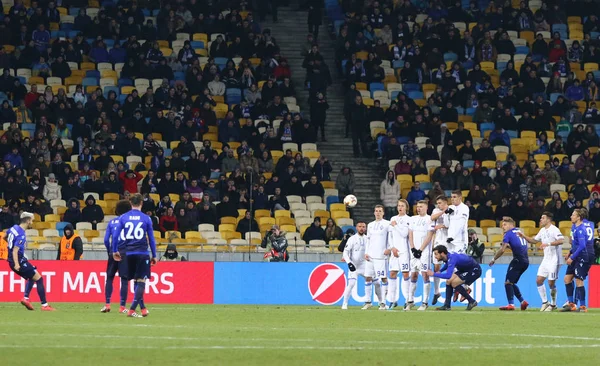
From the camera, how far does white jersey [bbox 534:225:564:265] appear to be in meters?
26.6

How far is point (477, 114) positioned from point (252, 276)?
1319cm

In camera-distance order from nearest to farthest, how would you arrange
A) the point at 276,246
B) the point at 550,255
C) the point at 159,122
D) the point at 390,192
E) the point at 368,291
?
the point at 550,255
the point at 368,291
the point at 276,246
the point at 390,192
the point at 159,122

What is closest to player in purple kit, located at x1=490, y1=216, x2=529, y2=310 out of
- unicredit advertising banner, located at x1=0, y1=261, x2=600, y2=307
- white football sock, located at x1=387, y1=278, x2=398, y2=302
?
white football sock, located at x1=387, y1=278, x2=398, y2=302

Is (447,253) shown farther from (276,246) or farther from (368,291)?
(276,246)

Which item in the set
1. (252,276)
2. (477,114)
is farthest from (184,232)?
(477,114)

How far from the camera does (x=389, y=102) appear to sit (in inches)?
1642

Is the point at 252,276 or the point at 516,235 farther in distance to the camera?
the point at 252,276

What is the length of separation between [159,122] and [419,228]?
1327 cm

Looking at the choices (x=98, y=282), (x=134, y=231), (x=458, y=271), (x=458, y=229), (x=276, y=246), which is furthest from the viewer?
(x=276, y=246)

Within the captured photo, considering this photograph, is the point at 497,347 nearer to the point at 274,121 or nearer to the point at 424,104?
the point at 274,121

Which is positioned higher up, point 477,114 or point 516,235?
point 477,114

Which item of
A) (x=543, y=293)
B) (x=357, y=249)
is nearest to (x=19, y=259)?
(x=357, y=249)

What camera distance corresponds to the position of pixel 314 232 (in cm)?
3384

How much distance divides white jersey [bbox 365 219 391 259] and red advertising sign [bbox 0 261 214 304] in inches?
219
